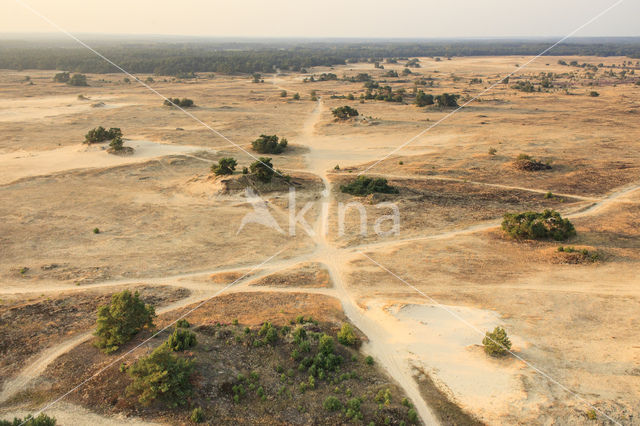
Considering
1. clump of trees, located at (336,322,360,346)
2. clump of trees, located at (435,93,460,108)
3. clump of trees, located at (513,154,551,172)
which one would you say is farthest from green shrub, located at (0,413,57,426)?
clump of trees, located at (435,93,460,108)

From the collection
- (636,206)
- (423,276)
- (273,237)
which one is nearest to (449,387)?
(423,276)

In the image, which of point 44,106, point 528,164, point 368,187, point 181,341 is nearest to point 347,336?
point 181,341

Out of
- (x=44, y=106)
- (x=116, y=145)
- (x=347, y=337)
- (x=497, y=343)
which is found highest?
(x=44, y=106)

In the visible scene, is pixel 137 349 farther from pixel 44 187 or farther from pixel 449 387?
pixel 44 187

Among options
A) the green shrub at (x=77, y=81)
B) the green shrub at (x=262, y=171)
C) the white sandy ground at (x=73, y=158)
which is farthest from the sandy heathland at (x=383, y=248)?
the green shrub at (x=77, y=81)

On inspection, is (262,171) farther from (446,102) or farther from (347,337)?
(446,102)

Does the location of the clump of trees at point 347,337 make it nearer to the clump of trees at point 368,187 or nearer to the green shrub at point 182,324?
the green shrub at point 182,324
